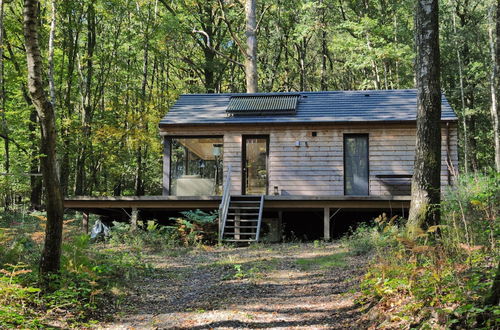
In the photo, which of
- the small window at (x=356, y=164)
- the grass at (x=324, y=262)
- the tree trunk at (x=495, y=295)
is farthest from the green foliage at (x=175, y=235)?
the tree trunk at (x=495, y=295)

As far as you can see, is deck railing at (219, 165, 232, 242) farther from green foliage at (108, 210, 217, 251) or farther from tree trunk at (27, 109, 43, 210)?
tree trunk at (27, 109, 43, 210)

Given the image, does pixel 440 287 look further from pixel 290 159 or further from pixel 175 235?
pixel 290 159

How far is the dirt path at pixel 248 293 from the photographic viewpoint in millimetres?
4855

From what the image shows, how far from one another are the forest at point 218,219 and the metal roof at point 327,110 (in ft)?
8.62

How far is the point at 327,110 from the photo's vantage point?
14.2 metres

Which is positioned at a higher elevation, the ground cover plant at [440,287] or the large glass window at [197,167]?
the large glass window at [197,167]

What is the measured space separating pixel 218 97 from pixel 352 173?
17.9ft

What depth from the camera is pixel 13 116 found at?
67.7ft

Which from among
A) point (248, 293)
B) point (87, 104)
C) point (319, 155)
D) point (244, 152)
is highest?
point (87, 104)

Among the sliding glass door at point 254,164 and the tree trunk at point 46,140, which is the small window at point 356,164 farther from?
the tree trunk at point 46,140

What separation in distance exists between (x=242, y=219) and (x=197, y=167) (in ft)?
8.03

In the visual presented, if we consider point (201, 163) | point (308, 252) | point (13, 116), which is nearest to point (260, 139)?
point (201, 163)

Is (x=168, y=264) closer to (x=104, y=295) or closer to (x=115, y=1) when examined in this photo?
(x=104, y=295)

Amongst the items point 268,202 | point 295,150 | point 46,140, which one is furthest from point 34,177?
point 46,140
